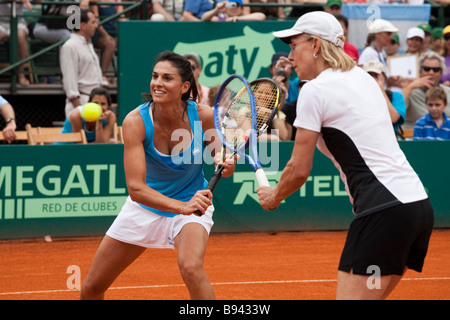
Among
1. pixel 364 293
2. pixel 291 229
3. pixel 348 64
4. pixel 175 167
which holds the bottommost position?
pixel 291 229

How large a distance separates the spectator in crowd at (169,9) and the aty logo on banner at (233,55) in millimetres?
878

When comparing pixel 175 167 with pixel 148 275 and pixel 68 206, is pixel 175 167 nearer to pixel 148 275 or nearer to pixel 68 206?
pixel 148 275

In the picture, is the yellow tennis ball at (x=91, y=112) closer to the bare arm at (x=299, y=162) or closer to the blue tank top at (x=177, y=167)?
the blue tank top at (x=177, y=167)

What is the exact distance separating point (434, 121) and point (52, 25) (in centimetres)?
558

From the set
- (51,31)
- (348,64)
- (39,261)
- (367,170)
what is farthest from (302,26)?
(51,31)

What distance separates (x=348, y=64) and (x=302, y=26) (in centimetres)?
31

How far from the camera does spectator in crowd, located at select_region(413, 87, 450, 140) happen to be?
9.84 meters

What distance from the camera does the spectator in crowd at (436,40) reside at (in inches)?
469

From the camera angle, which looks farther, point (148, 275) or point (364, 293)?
point (148, 275)

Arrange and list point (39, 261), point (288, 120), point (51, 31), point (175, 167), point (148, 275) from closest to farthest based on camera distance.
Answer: point (175, 167)
point (148, 275)
point (39, 261)
point (288, 120)
point (51, 31)

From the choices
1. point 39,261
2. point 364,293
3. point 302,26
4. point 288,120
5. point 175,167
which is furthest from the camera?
point 288,120

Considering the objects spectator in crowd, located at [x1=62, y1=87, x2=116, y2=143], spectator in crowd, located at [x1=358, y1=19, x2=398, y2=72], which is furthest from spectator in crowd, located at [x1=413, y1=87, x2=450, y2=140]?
spectator in crowd, located at [x1=62, y1=87, x2=116, y2=143]

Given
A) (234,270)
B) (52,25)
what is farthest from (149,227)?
(52,25)

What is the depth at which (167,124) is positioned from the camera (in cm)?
479
